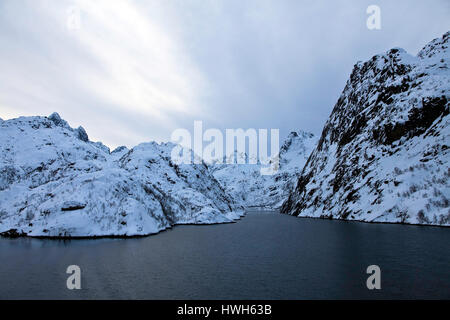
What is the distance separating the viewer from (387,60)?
105m

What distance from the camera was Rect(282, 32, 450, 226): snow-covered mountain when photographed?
57281mm

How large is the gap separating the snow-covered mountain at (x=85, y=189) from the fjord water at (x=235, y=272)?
14.9 metres

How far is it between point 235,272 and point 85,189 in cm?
4078

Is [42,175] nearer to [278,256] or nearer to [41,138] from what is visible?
[41,138]

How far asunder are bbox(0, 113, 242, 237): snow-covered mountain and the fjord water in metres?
14.9

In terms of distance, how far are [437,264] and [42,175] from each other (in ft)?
301

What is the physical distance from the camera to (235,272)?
21.9 m
